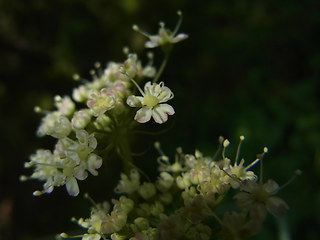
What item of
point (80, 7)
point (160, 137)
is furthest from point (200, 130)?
point (80, 7)

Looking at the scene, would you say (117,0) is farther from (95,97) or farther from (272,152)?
(95,97)

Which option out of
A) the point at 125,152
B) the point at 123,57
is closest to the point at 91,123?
the point at 125,152

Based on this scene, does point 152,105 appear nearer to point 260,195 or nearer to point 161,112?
point 161,112

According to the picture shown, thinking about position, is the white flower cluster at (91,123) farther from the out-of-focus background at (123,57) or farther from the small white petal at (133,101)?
the out-of-focus background at (123,57)

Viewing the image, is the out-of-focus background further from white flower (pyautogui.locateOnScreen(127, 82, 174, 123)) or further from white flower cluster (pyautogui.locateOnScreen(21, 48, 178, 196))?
white flower (pyautogui.locateOnScreen(127, 82, 174, 123))

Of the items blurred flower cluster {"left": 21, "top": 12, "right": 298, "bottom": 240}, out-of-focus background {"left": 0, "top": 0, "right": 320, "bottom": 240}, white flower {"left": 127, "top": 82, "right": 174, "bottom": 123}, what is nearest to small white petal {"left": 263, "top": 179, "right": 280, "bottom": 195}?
blurred flower cluster {"left": 21, "top": 12, "right": 298, "bottom": 240}
